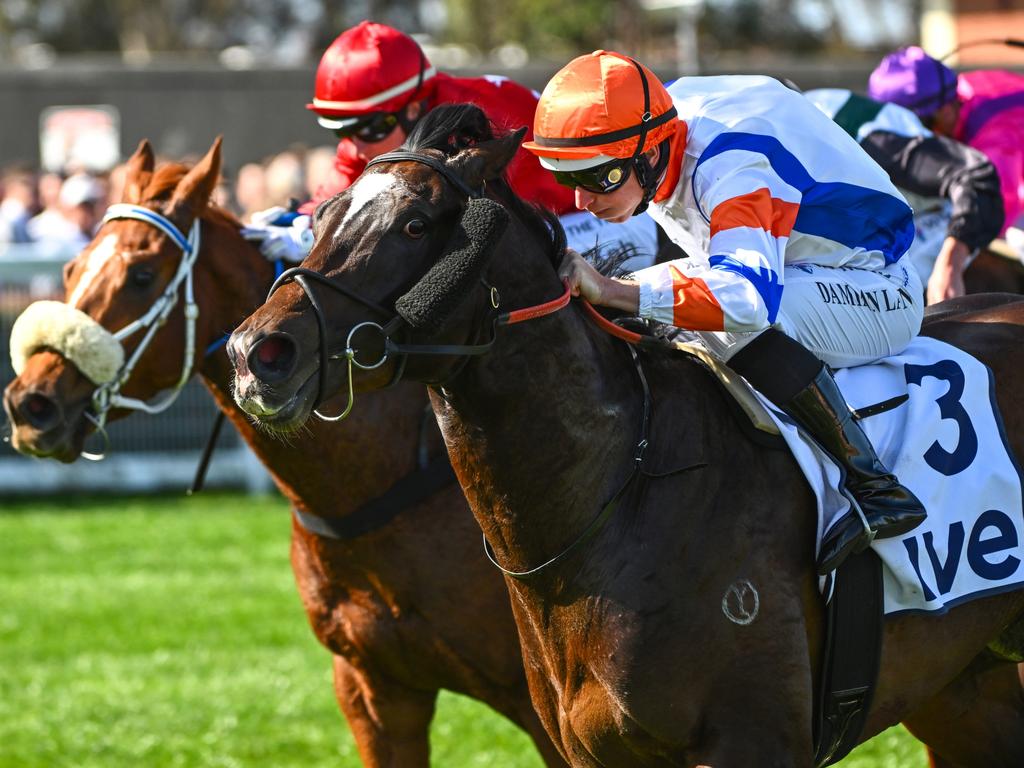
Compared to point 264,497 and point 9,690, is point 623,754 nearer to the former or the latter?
point 9,690

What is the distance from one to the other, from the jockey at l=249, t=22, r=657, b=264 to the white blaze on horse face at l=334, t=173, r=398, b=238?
61.2 inches

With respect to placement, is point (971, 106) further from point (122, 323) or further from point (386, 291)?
point (386, 291)

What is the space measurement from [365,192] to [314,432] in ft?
4.72

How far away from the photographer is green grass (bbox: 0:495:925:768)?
6043 millimetres

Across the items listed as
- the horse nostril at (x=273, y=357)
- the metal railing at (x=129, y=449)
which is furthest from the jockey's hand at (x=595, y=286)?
the metal railing at (x=129, y=449)

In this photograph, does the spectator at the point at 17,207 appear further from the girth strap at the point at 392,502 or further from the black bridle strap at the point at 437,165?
the black bridle strap at the point at 437,165

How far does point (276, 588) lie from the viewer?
9.02m

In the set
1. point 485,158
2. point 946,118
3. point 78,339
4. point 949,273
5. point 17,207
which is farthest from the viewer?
point 17,207

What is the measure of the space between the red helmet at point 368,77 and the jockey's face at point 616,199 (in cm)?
158

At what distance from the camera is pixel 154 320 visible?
4500 mm

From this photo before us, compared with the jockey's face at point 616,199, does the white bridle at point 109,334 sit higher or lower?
lower

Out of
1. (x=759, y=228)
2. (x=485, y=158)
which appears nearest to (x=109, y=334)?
(x=485, y=158)

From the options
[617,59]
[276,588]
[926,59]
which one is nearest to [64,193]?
[276,588]

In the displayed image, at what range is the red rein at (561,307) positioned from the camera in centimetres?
320
